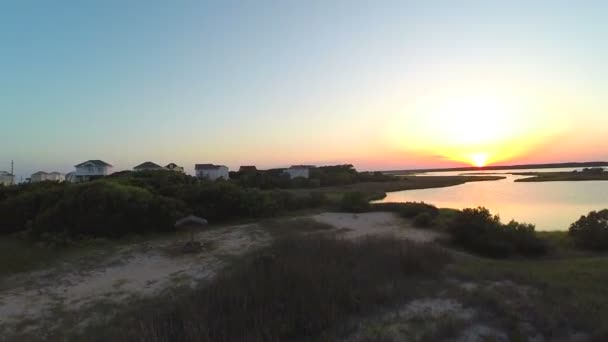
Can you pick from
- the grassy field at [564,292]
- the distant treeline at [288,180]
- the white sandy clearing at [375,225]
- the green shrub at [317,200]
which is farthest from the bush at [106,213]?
the distant treeline at [288,180]

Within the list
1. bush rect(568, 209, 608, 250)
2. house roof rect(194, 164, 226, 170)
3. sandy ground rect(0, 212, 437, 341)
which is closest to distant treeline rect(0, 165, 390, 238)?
sandy ground rect(0, 212, 437, 341)

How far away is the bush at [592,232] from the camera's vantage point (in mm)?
14008

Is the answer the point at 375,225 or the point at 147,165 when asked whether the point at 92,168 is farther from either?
the point at 375,225

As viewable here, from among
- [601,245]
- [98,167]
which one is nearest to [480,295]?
[601,245]

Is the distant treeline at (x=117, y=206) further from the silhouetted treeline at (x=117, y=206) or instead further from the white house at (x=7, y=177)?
the white house at (x=7, y=177)

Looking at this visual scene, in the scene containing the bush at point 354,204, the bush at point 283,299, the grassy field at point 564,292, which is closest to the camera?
the bush at point 283,299

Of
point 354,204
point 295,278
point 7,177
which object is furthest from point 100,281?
point 7,177

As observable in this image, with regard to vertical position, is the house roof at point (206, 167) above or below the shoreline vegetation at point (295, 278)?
above

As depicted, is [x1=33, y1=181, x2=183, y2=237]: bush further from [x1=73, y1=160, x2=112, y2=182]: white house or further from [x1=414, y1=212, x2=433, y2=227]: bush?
[x1=73, y1=160, x2=112, y2=182]: white house

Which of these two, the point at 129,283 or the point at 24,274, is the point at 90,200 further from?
the point at 129,283

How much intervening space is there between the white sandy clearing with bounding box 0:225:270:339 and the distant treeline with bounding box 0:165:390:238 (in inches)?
125

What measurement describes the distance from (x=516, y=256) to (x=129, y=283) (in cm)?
1225

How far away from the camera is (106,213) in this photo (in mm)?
17578

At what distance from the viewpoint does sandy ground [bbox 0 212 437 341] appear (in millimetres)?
7761
